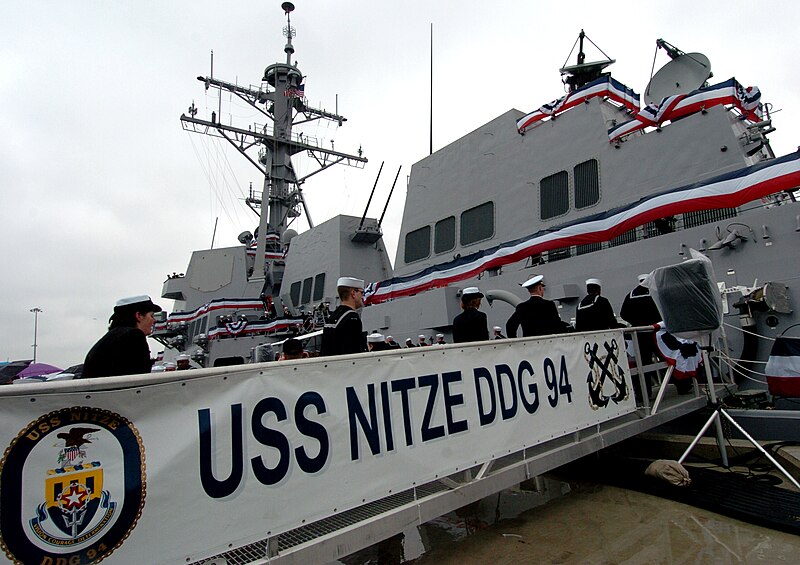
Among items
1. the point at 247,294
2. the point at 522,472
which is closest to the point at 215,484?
the point at 522,472

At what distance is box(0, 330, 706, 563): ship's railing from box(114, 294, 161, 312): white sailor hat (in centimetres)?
93

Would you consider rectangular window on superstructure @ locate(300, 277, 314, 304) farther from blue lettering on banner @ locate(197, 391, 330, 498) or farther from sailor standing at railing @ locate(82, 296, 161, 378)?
blue lettering on banner @ locate(197, 391, 330, 498)

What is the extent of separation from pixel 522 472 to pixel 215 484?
1.86 m

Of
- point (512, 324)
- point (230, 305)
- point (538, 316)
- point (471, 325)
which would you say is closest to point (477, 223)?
point (512, 324)

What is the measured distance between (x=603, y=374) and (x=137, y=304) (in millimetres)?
3225

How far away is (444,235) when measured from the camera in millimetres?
10289

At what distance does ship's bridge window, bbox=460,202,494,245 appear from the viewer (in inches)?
366

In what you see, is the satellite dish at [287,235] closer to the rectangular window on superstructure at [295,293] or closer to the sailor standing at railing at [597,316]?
the rectangular window on superstructure at [295,293]

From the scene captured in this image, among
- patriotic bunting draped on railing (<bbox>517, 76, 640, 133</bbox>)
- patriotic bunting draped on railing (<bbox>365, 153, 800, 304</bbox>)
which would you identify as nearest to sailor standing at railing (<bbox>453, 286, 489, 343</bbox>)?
patriotic bunting draped on railing (<bbox>365, 153, 800, 304</bbox>)

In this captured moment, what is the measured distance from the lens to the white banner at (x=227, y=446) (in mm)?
1419

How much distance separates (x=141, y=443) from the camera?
161 centimetres

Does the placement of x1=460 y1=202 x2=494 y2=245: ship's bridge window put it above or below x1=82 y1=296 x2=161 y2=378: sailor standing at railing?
above

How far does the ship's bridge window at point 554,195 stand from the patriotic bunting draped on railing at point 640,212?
3.35 feet

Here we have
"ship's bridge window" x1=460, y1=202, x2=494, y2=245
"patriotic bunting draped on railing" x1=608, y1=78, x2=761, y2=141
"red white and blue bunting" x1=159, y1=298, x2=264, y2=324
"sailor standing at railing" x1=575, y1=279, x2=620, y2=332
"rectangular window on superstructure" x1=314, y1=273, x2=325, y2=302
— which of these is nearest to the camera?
"sailor standing at railing" x1=575, y1=279, x2=620, y2=332
